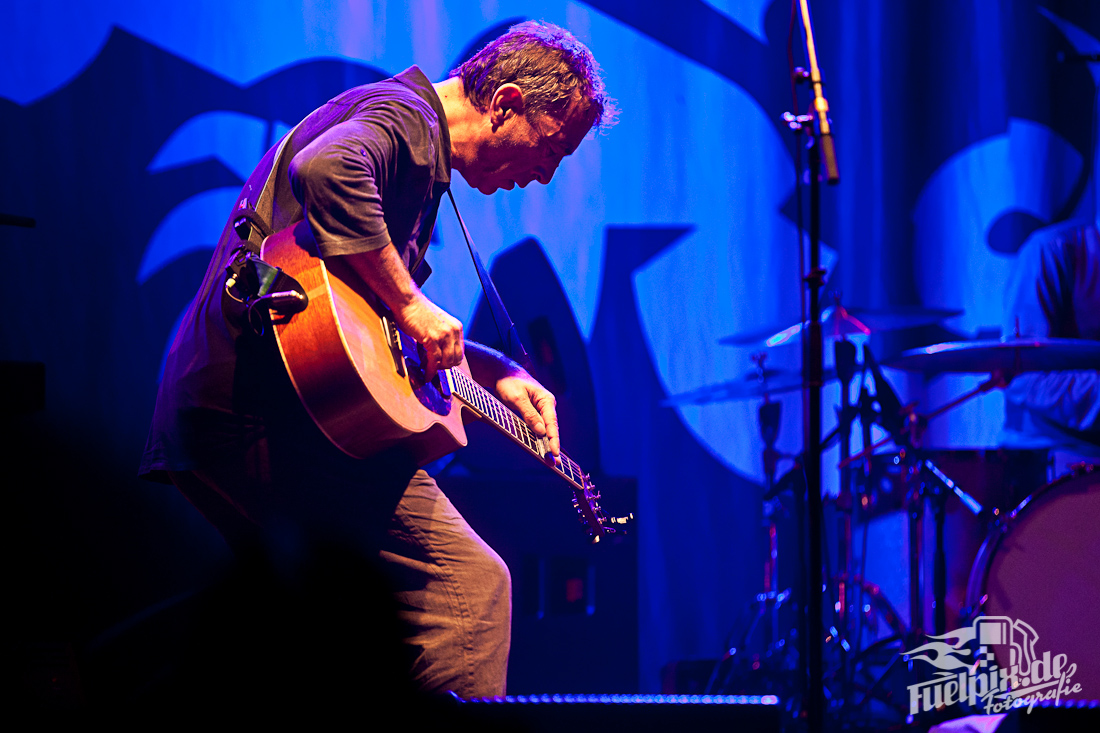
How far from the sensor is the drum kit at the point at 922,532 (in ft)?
8.68

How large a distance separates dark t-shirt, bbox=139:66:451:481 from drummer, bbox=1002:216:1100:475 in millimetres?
2514

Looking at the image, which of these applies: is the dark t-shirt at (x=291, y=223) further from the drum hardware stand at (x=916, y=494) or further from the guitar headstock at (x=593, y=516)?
the drum hardware stand at (x=916, y=494)

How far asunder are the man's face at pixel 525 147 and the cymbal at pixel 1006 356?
1404 mm

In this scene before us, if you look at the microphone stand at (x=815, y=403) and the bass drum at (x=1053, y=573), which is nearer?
the microphone stand at (x=815, y=403)

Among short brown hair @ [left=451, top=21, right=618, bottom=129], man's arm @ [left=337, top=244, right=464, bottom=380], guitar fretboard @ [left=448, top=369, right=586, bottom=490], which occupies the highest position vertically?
short brown hair @ [left=451, top=21, right=618, bottom=129]

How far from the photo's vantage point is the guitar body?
1.56 metres

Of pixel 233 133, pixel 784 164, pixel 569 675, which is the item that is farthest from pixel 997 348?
pixel 233 133

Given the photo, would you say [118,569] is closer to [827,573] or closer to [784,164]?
[827,573]

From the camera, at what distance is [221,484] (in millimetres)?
1729

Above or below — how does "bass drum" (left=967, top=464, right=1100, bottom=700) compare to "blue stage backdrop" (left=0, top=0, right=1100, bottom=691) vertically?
below

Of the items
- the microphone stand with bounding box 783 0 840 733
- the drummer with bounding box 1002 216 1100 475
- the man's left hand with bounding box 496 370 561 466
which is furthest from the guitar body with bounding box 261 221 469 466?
the drummer with bounding box 1002 216 1100 475

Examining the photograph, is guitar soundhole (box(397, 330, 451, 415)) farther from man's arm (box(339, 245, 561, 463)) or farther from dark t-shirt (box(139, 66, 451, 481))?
dark t-shirt (box(139, 66, 451, 481))

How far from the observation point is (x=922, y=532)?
273 cm

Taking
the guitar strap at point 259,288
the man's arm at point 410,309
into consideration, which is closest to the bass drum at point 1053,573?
the man's arm at point 410,309
